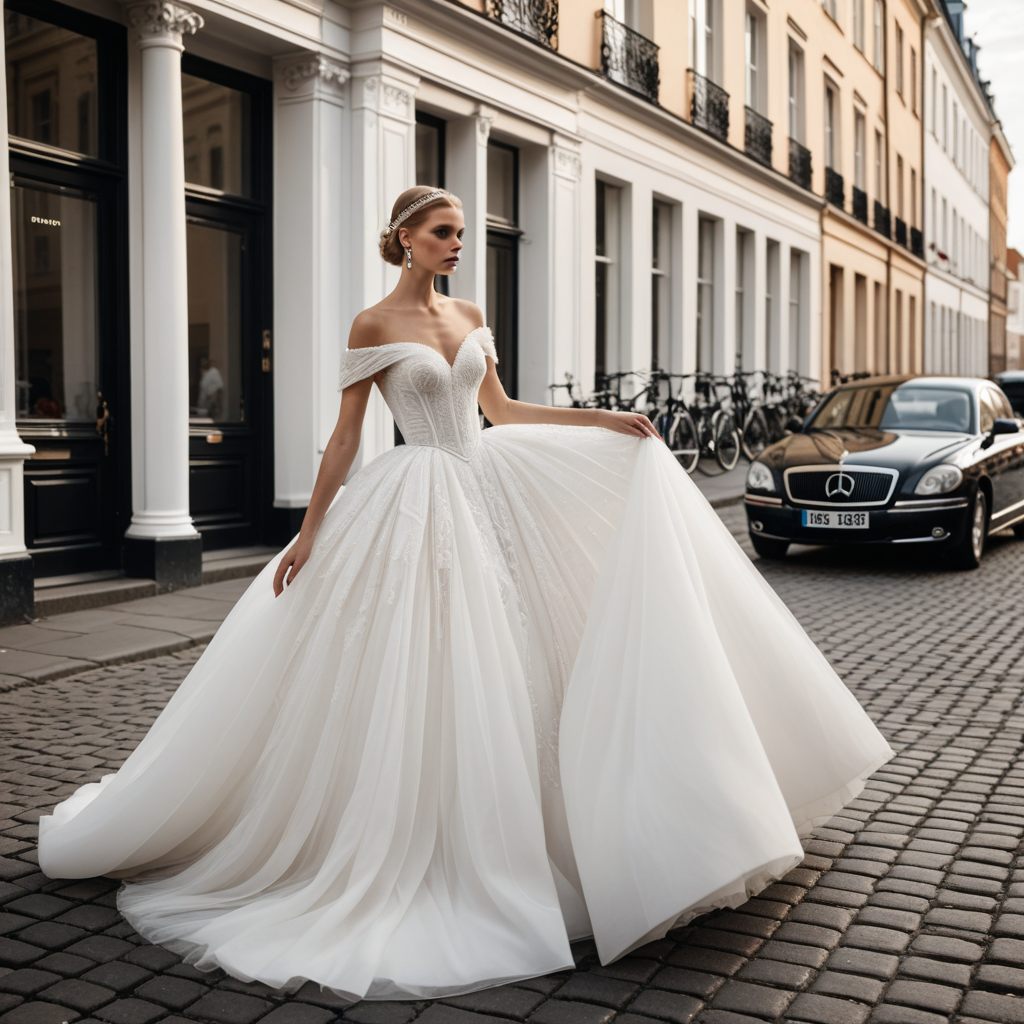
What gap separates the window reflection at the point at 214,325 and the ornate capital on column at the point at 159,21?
1.45 meters

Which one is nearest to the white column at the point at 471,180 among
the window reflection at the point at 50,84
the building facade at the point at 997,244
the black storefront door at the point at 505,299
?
the black storefront door at the point at 505,299

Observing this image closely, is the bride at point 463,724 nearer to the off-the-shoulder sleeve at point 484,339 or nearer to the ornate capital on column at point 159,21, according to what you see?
the off-the-shoulder sleeve at point 484,339

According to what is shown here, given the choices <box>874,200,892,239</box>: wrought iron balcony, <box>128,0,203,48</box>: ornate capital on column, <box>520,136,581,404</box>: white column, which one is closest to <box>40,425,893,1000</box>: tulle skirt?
<box>128,0,203,48</box>: ornate capital on column

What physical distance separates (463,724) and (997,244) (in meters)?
60.1

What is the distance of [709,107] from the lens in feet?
61.0

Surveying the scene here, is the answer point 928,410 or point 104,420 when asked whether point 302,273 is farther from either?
point 928,410

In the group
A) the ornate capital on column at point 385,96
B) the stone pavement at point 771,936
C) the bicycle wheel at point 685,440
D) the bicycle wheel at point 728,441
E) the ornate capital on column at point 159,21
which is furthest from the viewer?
the bicycle wheel at point 728,441

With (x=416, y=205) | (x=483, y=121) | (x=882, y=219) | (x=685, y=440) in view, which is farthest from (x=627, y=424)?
(x=882, y=219)

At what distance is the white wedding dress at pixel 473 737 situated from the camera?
113 inches

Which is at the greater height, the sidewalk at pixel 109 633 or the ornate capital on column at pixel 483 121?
the ornate capital on column at pixel 483 121

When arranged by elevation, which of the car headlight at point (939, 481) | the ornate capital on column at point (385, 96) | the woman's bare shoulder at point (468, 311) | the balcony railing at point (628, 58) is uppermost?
the balcony railing at point (628, 58)

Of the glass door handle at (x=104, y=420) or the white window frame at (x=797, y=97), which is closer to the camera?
the glass door handle at (x=104, y=420)

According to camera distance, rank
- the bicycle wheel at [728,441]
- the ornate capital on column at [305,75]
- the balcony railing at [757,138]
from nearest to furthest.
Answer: the ornate capital on column at [305,75], the bicycle wheel at [728,441], the balcony railing at [757,138]

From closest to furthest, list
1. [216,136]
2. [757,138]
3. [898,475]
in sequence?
1. [898,475]
2. [216,136]
3. [757,138]
